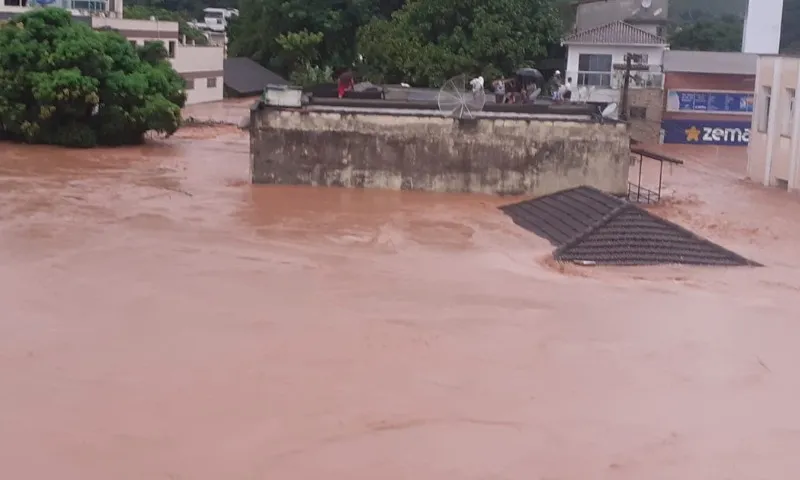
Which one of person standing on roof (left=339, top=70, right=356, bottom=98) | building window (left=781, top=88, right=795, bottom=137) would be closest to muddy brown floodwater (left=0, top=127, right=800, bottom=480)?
building window (left=781, top=88, right=795, bottom=137)

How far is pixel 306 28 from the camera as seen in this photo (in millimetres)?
49375

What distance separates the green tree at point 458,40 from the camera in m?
38.6

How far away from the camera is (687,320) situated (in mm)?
11875

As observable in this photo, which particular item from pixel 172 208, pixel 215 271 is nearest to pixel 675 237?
pixel 215 271

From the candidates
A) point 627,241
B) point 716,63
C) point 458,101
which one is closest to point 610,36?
point 716,63

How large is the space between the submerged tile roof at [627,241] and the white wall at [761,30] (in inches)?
1175

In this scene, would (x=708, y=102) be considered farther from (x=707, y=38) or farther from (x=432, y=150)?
(x=707, y=38)

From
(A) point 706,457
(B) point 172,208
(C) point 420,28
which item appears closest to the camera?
(A) point 706,457

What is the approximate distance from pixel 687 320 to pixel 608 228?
11.8 ft

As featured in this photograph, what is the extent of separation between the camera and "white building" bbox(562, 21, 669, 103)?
129 ft

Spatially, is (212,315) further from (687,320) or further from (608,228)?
(608,228)

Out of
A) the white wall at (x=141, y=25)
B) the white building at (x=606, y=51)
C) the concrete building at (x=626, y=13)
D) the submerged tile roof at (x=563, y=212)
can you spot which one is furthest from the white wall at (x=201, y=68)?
the submerged tile roof at (x=563, y=212)

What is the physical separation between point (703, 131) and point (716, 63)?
3097 millimetres

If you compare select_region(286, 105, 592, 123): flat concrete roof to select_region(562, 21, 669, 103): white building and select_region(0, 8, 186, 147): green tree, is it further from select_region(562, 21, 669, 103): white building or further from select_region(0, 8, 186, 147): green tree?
select_region(562, 21, 669, 103): white building
